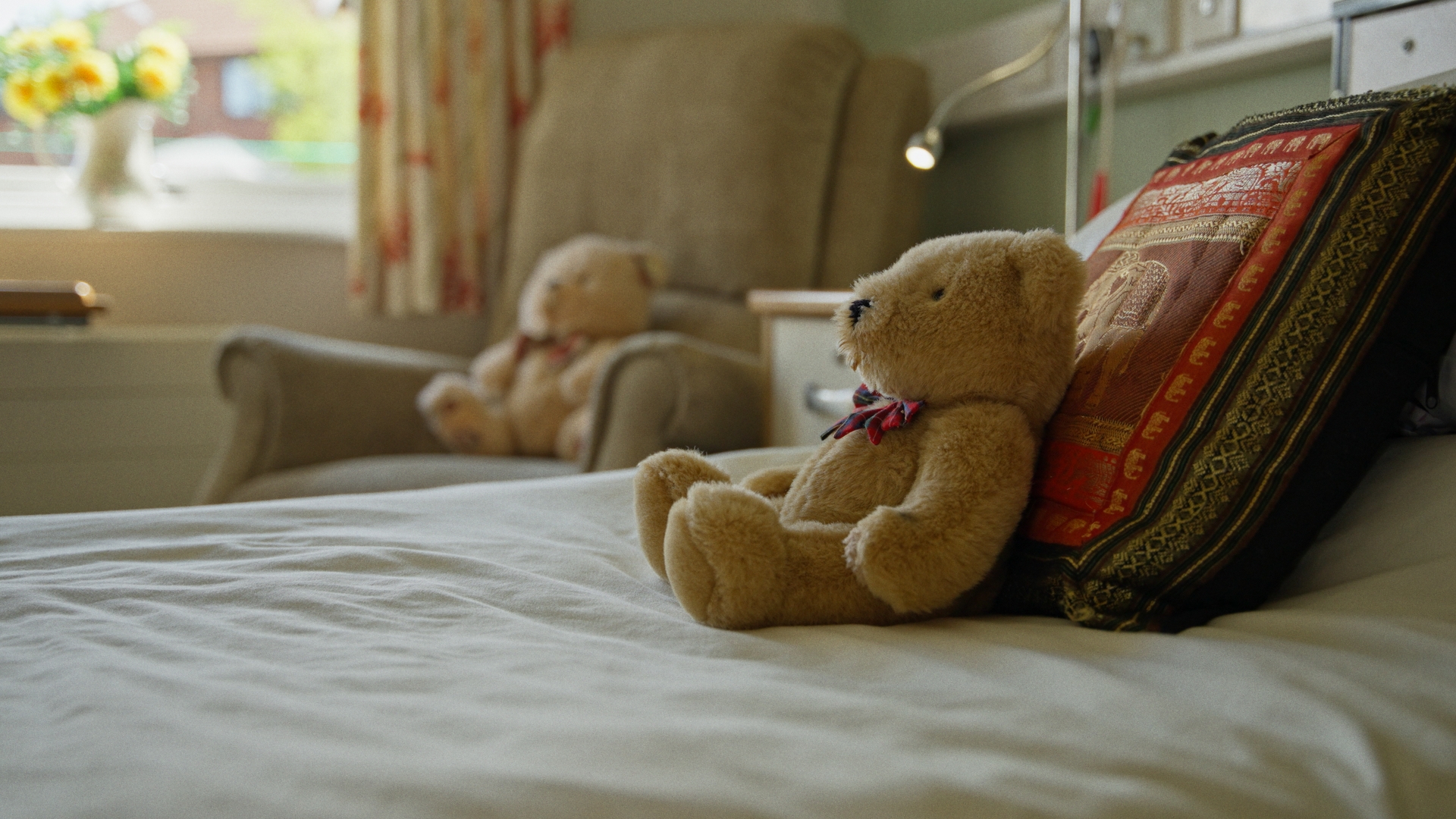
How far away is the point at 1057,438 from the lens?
29.8 inches

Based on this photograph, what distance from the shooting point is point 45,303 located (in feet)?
7.26

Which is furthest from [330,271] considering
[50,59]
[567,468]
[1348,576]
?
[1348,576]

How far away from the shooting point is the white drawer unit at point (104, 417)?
2.22 meters

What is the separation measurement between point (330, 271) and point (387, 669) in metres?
2.31

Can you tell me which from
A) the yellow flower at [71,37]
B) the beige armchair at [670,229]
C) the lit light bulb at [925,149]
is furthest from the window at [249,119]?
the lit light bulb at [925,149]

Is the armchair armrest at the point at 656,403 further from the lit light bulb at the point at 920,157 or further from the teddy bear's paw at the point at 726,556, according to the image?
the teddy bear's paw at the point at 726,556

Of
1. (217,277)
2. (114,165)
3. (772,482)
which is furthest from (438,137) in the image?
(772,482)

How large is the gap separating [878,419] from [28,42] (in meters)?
2.63

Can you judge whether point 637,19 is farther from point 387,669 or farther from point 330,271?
point 387,669

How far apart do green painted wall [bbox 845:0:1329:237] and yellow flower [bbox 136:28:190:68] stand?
165 centimetres

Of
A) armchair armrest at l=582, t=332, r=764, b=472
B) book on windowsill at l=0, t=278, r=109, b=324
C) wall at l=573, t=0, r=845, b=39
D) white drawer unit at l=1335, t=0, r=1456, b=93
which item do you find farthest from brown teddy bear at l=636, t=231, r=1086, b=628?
wall at l=573, t=0, r=845, b=39

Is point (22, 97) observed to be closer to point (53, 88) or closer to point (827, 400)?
point (53, 88)

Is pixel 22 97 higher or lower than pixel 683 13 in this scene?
lower

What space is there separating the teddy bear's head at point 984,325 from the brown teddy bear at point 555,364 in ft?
4.22
